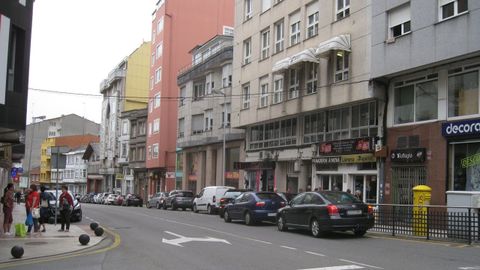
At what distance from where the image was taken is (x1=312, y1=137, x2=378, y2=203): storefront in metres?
25.8

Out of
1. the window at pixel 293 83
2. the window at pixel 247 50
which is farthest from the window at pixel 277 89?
the window at pixel 247 50

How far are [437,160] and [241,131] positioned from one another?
20884 millimetres

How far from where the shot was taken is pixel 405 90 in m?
24.2

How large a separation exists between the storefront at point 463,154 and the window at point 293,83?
1152 centimetres

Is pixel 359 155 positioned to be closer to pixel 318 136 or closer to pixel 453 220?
pixel 318 136

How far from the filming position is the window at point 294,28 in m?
32.3

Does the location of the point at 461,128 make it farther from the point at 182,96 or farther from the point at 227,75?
the point at 182,96

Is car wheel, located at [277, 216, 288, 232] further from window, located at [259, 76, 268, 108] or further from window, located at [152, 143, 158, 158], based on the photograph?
window, located at [152, 143, 158, 158]

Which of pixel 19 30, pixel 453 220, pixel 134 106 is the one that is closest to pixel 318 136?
pixel 453 220

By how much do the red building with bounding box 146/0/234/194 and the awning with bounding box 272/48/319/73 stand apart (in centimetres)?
2793

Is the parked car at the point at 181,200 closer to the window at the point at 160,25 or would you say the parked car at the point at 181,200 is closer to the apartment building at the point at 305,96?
the apartment building at the point at 305,96

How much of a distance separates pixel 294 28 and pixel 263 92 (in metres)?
5.09

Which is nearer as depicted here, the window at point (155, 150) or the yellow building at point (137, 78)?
the window at point (155, 150)

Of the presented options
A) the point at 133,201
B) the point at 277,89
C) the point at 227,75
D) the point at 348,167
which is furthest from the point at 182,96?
the point at 348,167
